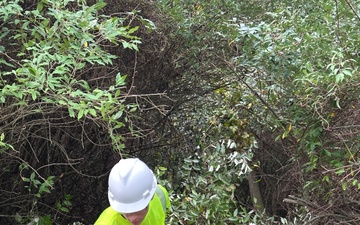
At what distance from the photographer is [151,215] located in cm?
250

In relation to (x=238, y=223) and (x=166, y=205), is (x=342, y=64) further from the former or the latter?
(x=238, y=223)

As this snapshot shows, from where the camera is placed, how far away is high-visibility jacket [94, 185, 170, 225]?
231cm

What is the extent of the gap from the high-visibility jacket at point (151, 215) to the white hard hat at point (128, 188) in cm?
12

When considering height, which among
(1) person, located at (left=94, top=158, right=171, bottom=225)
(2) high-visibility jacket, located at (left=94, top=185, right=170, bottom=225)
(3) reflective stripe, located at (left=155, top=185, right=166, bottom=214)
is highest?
(1) person, located at (left=94, top=158, right=171, bottom=225)

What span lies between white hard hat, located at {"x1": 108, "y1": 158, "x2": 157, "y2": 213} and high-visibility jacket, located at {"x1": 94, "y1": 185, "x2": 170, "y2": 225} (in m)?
0.12

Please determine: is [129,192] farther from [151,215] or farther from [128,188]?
[151,215]

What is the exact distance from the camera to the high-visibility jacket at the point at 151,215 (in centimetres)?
231

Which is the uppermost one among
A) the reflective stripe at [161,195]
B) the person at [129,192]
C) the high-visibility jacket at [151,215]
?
the person at [129,192]

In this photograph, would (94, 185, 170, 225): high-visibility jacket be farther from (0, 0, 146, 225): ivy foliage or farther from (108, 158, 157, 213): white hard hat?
(0, 0, 146, 225): ivy foliage

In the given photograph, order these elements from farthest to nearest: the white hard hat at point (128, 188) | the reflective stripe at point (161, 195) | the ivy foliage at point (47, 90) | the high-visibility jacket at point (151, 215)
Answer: the reflective stripe at point (161, 195)
the ivy foliage at point (47, 90)
the high-visibility jacket at point (151, 215)
the white hard hat at point (128, 188)

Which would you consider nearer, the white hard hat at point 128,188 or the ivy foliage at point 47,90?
the white hard hat at point 128,188

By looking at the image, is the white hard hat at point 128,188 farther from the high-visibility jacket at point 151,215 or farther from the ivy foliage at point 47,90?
the ivy foliage at point 47,90

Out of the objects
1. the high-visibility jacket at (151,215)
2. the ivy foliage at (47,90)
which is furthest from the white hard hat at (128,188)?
the ivy foliage at (47,90)

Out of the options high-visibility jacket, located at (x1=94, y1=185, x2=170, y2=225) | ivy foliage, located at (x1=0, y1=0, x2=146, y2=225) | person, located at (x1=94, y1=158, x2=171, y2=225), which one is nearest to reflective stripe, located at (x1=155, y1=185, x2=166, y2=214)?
high-visibility jacket, located at (x1=94, y1=185, x2=170, y2=225)
